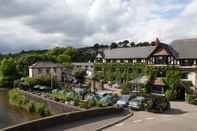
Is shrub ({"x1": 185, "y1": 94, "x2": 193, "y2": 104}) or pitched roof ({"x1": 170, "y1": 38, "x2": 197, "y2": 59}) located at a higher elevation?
pitched roof ({"x1": 170, "y1": 38, "x2": 197, "y2": 59})

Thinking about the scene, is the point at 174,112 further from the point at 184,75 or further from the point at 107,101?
the point at 184,75

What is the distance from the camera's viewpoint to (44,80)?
79.6 m

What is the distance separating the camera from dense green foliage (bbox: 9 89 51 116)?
4803cm

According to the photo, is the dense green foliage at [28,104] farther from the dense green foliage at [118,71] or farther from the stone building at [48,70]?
the stone building at [48,70]

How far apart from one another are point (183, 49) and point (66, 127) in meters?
35.2

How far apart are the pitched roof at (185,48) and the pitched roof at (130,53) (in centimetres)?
562

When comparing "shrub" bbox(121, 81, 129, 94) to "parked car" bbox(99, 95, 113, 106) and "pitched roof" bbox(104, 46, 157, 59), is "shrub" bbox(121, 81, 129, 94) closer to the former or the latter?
"pitched roof" bbox(104, 46, 157, 59)

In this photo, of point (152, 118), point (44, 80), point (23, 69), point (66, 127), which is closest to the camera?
point (66, 127)

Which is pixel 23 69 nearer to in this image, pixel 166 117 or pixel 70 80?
pixel 70 80

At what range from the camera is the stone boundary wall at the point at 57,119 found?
2169cm

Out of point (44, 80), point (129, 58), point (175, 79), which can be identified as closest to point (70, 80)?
point (44, 80)

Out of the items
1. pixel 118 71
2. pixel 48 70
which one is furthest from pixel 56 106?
pixel 48 70

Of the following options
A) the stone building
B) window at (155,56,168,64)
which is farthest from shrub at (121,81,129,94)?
the stone building

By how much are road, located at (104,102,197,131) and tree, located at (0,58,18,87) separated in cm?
6979
